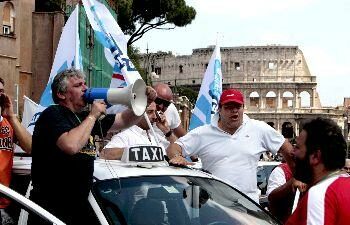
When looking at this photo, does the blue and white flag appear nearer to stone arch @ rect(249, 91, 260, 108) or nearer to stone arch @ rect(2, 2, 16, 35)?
stone arch @ rect(2, 2, 16, 35)

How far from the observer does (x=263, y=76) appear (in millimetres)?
141250

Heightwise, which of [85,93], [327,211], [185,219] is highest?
[85,93]

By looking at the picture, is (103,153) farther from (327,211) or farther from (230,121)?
(327,211)

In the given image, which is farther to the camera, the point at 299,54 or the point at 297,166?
the point at 299,54

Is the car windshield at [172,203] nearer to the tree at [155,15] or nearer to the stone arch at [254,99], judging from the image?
the tree at [155,15]

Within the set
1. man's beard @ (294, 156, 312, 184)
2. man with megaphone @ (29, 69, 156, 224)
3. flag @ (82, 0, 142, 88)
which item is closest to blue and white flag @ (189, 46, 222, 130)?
flag @ (82, 0, 142, 88)

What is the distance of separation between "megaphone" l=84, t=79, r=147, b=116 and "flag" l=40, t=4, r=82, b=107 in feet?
13.5

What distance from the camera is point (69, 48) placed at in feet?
30.9

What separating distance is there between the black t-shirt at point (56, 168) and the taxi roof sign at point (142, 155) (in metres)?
0.35

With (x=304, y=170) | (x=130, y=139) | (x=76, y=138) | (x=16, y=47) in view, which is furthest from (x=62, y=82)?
(x=16, y=47)

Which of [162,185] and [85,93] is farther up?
[85,93]

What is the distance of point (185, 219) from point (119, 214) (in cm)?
47

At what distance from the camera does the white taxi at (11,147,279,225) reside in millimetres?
4500

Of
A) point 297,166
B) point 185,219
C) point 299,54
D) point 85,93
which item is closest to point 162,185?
point 185,219
